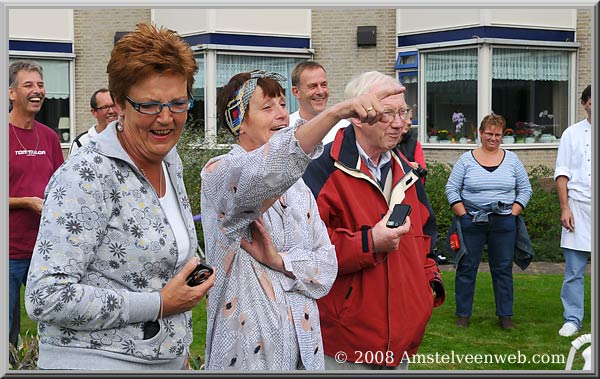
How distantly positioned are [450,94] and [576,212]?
12200mm

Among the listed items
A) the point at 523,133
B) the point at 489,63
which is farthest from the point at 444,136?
the point at 489,63

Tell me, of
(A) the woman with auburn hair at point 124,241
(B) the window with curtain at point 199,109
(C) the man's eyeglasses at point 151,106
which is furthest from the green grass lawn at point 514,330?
(B) the window with curtain at point 199,109

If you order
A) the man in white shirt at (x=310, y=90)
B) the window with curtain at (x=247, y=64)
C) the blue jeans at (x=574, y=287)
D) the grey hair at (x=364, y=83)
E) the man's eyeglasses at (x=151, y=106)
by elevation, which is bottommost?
the blue jeans at (x=574, y=287)

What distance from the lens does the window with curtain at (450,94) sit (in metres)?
19.4

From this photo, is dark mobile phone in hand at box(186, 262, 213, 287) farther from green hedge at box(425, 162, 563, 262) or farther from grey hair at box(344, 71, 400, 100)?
green hedge at box(425, 162, 563, 262)

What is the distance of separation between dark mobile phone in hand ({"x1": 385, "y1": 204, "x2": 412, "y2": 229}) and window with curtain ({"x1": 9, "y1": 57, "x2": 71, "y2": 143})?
17913 mm

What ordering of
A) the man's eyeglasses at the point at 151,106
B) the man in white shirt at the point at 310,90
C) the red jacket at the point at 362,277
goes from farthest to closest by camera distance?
the man in white shirt at the point at 310,90 < the red jacket at the point at 362,277 < the man's eyeglasses at the point at 151,106

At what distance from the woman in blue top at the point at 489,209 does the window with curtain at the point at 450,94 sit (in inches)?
413

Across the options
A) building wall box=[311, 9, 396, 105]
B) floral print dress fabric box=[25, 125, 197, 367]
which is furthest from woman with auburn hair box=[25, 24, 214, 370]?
building wall box=[311, 9, 396, 105]

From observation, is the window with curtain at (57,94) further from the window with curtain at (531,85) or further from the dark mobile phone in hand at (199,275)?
the dark mobile phone in hand at (199,275)

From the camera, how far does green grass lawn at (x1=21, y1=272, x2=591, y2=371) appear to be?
610cm

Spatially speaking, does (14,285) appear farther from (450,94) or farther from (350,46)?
(450,94)

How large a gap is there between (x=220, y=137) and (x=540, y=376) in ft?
38.5

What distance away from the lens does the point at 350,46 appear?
20.3 meters
